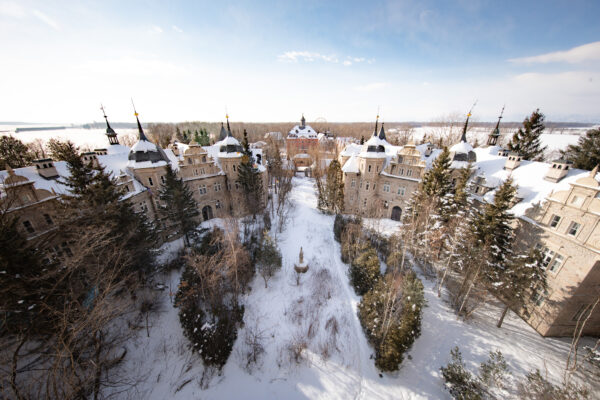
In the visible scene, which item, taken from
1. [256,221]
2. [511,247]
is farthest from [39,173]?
[511,247]

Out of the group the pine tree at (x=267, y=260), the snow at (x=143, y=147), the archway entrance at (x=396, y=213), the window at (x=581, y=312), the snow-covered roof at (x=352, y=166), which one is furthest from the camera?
the snow-covered roof at (x=352, y=166)

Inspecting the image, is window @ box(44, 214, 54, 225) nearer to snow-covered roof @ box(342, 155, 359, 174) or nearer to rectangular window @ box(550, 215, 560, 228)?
snow-covered roof @ box(342, 155, 359, 174)

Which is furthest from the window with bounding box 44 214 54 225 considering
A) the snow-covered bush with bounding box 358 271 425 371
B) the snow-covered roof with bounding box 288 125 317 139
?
the snow-covered roof with bounding box 288 125 317 139

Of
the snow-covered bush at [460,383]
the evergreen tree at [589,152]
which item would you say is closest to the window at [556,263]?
the snow-covered bush at [460,383]

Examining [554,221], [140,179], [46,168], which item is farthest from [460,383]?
[46,168]

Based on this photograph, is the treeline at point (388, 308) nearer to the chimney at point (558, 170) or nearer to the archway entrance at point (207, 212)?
the chimney at point (558, 170)

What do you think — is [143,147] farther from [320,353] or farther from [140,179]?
[320,353]
